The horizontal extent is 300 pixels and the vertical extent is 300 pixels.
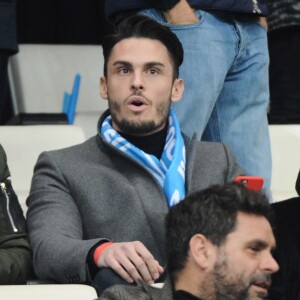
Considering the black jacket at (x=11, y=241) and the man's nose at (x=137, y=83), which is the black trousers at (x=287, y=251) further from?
the black jacket at (x=11, y=241)

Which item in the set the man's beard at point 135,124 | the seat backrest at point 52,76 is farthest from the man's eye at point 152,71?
the seat backrest at point 52,76

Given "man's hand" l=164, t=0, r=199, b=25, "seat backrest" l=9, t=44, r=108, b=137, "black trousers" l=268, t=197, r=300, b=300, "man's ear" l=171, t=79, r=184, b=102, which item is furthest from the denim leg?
"seat backrest" l=9, t=44, r=108, b=137

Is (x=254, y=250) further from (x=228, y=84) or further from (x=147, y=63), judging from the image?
(x=228, y=84)

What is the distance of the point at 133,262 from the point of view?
10.7 feet

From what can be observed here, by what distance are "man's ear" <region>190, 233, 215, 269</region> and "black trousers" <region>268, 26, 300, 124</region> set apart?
2.46 m

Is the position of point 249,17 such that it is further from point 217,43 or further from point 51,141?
point 51,141

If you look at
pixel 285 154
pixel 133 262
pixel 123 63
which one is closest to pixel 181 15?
pixel 123 63

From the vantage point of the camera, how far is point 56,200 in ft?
11.7

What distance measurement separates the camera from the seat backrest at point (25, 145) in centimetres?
482

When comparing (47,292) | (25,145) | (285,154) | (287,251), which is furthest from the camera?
(285,154)

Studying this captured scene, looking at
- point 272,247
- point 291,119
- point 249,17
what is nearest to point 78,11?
point 291,119

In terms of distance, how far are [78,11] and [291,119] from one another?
52.7 inches

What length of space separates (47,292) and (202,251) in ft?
1.47

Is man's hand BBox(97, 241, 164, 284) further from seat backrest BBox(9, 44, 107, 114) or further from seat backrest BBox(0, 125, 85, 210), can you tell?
seat backrest BBox(9, 44, 107, 114)
